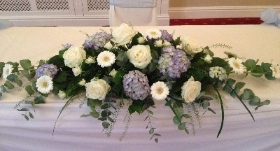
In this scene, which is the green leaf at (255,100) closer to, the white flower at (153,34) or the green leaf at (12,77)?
the white flower at (153,34)

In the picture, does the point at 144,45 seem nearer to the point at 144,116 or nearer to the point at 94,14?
the point at 144,116

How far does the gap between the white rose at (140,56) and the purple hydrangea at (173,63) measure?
0.15ft

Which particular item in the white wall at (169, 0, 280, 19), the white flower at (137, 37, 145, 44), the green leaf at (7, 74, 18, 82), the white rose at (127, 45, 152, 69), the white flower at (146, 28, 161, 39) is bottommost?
the white wall at (169, 0, 280, 19)

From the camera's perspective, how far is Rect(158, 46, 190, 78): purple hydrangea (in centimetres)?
81

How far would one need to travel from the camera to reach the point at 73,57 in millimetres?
855

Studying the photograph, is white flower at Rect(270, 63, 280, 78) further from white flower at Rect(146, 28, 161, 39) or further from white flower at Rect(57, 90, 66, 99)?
white flower at Rect(57, 90, 66, 99)

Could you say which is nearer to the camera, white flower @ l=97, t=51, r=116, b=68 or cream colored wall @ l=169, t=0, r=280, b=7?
white flower @ l=97, t=51, r=116, b=68

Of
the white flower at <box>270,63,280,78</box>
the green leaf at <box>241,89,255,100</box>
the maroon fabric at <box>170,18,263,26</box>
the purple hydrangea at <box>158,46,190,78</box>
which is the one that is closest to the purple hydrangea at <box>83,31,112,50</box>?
the purple hydrangea at <box>158,46,190,78</box>

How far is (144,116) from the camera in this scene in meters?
0.96

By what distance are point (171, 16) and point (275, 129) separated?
7.76 ft

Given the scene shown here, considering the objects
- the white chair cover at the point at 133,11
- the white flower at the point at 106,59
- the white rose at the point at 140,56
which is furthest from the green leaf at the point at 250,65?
the white chair cover at the point at 133,11

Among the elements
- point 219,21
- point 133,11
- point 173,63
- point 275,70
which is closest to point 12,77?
point 173,63

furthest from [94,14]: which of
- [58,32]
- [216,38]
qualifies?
[216,38]

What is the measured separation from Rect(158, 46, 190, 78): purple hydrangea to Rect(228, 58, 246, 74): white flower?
18cm
